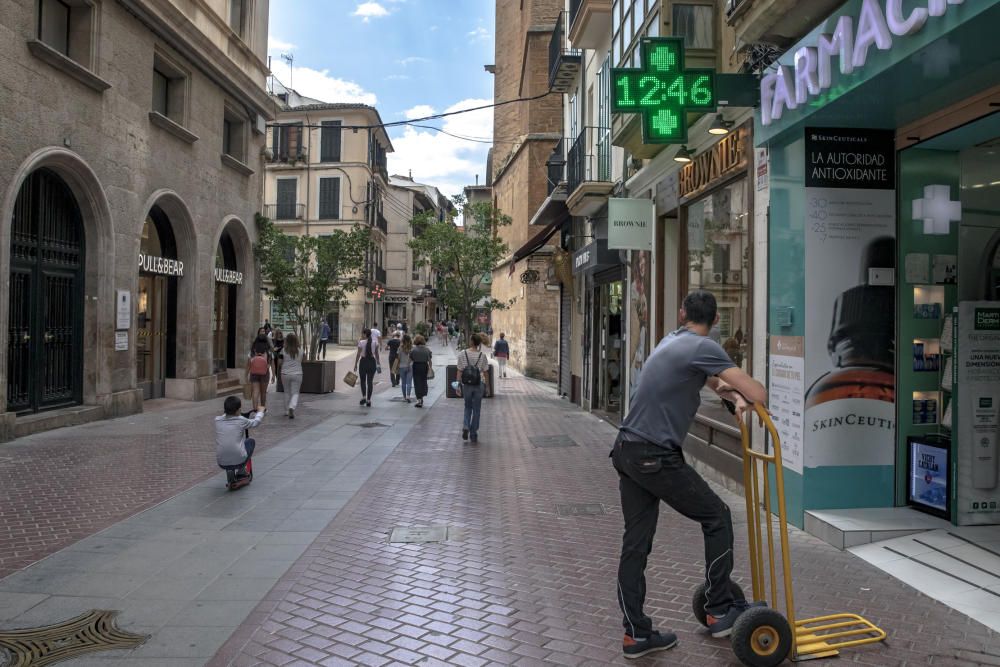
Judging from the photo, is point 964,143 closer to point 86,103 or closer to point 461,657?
point 461,657

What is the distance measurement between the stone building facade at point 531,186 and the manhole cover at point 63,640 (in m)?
20.6

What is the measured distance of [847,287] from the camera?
21.2ft

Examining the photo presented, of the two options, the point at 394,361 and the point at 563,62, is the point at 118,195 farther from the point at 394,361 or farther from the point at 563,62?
the point at 563,62

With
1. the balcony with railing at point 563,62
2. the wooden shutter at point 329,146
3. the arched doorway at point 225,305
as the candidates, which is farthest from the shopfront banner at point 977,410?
the wooden shutter at point 329,146

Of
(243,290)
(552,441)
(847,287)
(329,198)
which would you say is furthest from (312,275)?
(329,198)

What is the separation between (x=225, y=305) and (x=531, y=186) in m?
13.0

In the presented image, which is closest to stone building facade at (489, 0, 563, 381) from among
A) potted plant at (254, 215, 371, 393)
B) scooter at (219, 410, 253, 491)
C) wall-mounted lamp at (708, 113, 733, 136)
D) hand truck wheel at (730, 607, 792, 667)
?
potted plant at (254, 215, 371, 393)

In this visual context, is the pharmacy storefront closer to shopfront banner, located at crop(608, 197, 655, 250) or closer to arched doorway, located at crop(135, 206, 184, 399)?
shopfront banner, located at crop(608, 197, 655, 250)

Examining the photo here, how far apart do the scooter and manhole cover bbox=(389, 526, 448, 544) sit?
7.62ft

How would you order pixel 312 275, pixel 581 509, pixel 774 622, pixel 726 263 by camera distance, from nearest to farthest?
pixel 774 622, pixel 581 509, pixel 726 263, pixel 312 275

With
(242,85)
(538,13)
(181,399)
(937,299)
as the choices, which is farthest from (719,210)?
(538,13)

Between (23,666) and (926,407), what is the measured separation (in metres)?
6.57

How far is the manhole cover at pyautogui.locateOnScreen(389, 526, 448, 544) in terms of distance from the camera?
626cm

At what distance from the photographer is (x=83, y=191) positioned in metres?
13.0
